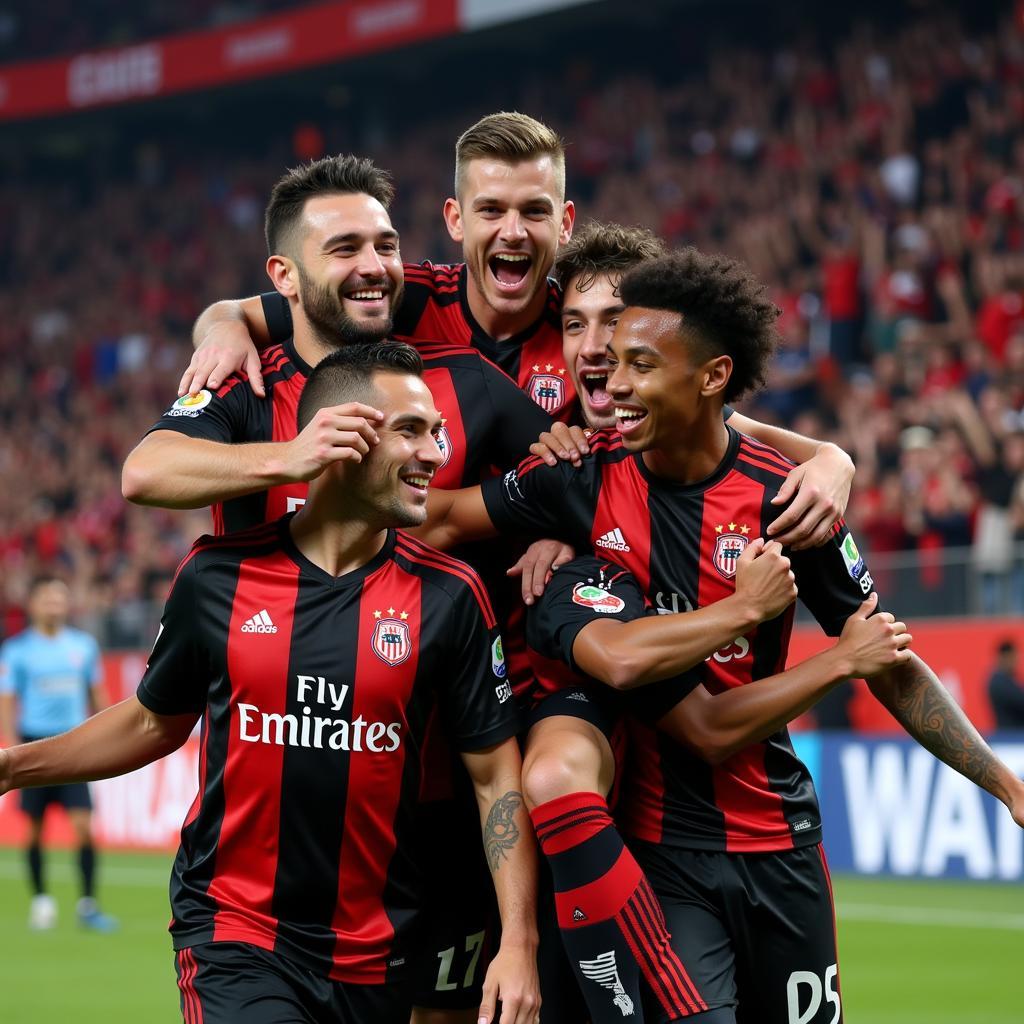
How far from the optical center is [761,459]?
4.70 metres

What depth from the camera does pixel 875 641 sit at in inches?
174

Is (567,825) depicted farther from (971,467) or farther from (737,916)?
(971,467)

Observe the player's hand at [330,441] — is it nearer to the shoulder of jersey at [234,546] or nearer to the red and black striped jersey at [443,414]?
the shoulder of jersey at [234,546]

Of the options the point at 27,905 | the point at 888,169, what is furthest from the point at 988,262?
the point at 27,905

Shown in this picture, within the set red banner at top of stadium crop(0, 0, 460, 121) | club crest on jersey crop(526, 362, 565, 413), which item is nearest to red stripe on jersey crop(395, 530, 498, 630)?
club crest on jersey crop(526, 362, 565, 413)

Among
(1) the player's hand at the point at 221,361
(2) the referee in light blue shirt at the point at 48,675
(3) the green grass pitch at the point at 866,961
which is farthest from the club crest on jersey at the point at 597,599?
(2) the referee in light blue shirt at the point at 48,675

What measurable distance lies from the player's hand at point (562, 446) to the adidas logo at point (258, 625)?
0.92 m

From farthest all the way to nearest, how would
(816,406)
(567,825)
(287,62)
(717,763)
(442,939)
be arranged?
1. (287,62)
2. (816,406)
3. (442,939)
4. (717,763)
5. (567,825)

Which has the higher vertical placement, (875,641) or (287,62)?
(287,62)

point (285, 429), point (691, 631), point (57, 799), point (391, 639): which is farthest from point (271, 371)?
point (57, 799)

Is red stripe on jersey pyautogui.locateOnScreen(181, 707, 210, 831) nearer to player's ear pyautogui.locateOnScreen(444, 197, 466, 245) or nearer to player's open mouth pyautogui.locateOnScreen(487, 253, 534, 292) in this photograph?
player's open mouth pyautogui.locateOnScreen(487, 253, 534, 292)

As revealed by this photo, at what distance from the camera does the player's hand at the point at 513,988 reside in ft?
13.5

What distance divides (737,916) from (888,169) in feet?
47.8

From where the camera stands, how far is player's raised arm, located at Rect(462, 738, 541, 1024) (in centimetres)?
414
